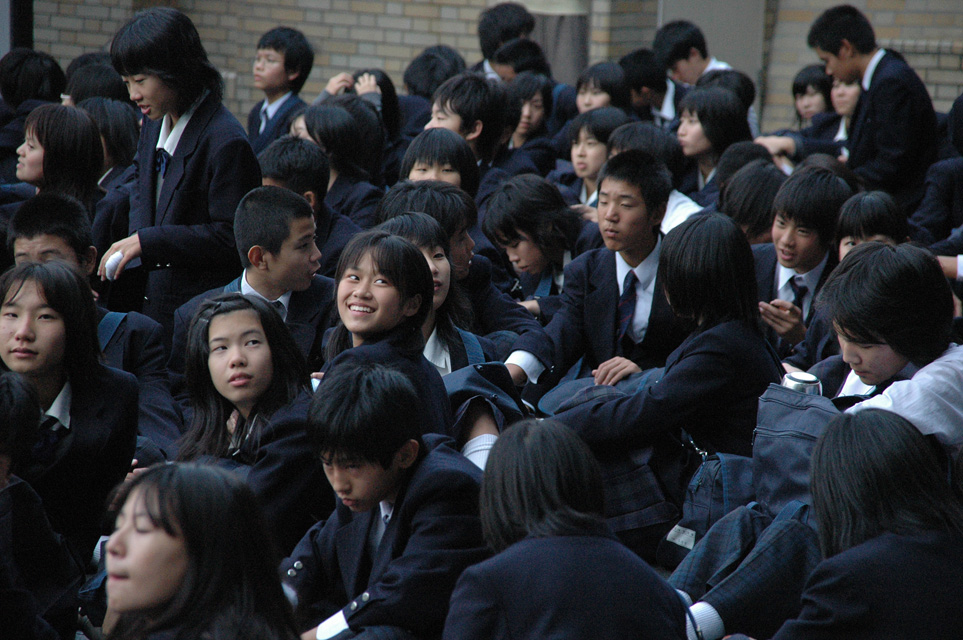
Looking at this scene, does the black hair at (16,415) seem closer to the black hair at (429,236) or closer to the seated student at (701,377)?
the black hair at (429,236)

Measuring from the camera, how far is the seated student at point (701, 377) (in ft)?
10.6

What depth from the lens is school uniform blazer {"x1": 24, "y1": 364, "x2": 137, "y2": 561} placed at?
2.98m

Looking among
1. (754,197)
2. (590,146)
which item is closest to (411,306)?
(754,197)

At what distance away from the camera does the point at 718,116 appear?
6016 mm

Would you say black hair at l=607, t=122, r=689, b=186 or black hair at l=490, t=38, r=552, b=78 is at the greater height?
black hair at l=490, t=38, r=552, b=78

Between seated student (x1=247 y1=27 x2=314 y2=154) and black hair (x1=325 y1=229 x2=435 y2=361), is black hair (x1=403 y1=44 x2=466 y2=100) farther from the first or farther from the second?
black hair (x1=325 y1=229 x2=435 y2=361)

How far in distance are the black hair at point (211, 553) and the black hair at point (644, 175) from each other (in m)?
2.64

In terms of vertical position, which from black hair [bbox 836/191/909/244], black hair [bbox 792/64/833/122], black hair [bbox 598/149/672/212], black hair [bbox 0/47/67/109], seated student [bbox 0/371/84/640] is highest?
black hair [bbox 792/64/833/122]

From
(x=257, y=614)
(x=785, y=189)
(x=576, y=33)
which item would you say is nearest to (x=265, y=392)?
(x=257, y=614)

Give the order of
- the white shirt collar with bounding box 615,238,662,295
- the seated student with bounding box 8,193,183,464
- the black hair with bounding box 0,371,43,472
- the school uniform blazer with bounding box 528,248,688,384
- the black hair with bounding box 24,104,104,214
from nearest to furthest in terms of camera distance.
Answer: the black hair with bounding box 0,371,43,472, the seated student with bounding box 8,193,183,464, the school uniform blazer with bounding box 528,248,688,384, the white shirt collar with bounding box 615,238,662,295, the black hair with bounding box 24,104,104,214

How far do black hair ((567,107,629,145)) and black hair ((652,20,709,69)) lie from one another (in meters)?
2.42

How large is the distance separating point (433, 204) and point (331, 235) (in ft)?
2.37

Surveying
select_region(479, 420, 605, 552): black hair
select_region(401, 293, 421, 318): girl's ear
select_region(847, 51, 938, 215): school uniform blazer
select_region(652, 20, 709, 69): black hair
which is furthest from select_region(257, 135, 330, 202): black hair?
select_region(652, 20, 709, 69): black hair

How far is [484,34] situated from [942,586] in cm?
710
